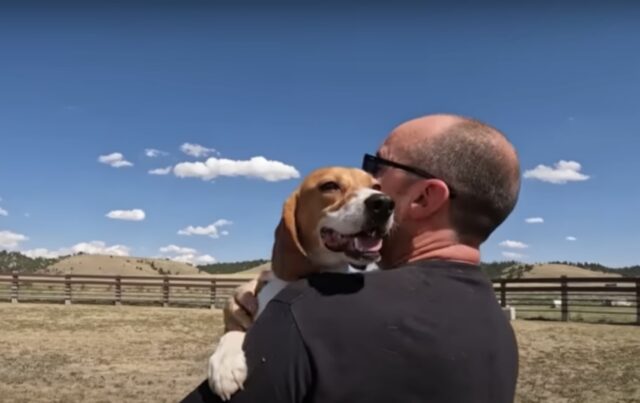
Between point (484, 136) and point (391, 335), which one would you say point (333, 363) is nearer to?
point (391, 335)

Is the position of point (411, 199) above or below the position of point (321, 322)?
above

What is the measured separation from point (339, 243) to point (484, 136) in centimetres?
72

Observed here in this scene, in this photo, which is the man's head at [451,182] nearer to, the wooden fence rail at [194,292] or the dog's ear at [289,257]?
the dog's ear at [289,257]

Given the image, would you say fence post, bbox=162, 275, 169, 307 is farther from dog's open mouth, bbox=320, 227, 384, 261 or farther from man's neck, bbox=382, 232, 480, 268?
man's neck, bbox=382, 232, 480, 268

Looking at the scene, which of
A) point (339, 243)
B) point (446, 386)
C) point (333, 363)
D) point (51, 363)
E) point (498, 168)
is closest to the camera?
point (333, 363)

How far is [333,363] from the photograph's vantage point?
170cm

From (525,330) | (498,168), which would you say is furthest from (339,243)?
(525,330)

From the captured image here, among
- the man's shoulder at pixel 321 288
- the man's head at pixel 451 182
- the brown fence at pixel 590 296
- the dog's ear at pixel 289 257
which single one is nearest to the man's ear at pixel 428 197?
the man's head at pixel 451 182

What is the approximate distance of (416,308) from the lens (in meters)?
1.82

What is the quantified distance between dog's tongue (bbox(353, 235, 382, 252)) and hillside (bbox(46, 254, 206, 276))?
249ft

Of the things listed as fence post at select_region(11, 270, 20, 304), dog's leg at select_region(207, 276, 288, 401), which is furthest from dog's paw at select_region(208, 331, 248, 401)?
fence post at select_region(11, 270, 20, 304)

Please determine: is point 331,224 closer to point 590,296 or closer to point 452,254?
point 452,254

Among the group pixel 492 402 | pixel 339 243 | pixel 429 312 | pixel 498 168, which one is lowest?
pixel 492 402

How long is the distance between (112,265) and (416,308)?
285ft
